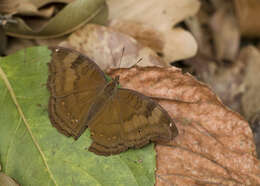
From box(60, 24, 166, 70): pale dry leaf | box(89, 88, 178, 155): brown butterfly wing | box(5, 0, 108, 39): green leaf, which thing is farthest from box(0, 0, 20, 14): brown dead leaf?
box(89, 88, 178, 155): brown butterfly wing

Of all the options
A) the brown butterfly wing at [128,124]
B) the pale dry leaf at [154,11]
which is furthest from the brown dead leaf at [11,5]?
the brown butterfly wing at [128,124]

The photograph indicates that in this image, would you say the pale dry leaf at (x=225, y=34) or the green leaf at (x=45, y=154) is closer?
the green leaf at (x=45, y=154)

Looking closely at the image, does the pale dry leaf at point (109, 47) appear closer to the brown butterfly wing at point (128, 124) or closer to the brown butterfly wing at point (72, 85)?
the brown butterfly wing at point (72, 85)

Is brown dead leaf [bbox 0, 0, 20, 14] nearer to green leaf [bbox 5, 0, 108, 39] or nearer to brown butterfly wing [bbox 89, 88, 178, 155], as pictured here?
green leaf [bbox 5, 0, 108, 39]

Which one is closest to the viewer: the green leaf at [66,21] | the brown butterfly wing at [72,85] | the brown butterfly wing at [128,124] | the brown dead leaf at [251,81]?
the brown butterfly wing at [128,124]

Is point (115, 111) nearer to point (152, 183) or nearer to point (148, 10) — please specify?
point (152, 183)

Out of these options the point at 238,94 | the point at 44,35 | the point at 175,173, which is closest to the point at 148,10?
the point at 44,35

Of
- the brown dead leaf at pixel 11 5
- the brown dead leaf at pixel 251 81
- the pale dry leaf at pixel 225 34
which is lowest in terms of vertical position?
the brown dead leaf at pixel 251 81
